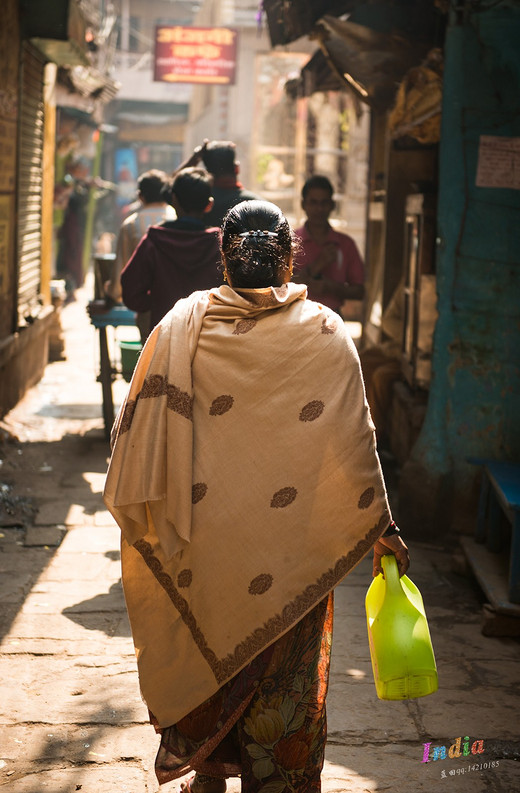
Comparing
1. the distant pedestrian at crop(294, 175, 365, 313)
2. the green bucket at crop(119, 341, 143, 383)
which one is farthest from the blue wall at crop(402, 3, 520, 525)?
the green bucket at crop(119, 341, 143, 383)

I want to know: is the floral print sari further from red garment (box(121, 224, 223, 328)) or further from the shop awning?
the shop awning

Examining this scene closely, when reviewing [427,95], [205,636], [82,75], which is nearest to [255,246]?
[205,636]

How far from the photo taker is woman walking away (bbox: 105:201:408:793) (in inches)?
109

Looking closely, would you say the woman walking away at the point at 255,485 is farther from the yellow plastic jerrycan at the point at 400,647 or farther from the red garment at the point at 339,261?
the red garment at the point at 339,261

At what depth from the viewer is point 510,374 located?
5.70 meters

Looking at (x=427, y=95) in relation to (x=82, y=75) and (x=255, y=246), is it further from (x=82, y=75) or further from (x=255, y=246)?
(x=82, y=75)

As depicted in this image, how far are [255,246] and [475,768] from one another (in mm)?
1901

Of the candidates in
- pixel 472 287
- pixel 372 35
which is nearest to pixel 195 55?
pixel 372 35

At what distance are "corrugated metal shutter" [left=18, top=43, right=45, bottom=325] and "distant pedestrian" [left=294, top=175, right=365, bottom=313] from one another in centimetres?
331

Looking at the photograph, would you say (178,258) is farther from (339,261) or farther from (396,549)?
(396,549)

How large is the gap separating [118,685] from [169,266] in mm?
2452

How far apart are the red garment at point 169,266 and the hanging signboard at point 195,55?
1636 centimetres

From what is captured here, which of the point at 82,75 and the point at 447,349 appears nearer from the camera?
the point at 447,349

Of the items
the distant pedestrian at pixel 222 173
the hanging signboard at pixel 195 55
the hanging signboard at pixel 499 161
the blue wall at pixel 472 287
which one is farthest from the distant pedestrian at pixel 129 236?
the hanging signboard at pixel 195 55
